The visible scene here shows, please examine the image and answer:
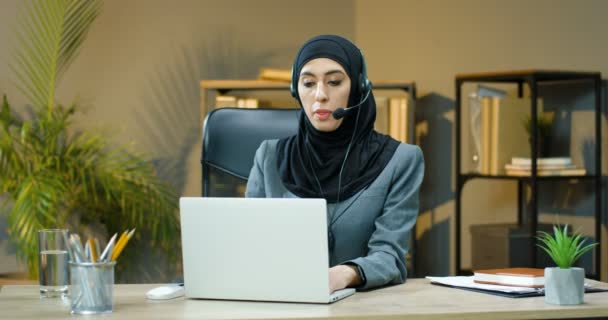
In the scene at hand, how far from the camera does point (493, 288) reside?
1.62 m

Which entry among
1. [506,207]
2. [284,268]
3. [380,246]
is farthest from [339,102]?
[506,207]

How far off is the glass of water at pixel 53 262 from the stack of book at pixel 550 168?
2.10 metres

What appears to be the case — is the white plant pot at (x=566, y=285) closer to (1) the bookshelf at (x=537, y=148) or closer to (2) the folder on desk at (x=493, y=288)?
(2) the folder on desk at (x=493, y=288)

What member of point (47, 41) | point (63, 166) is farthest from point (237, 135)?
point (47, 41)

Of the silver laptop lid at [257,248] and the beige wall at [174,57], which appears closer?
the silver laptop lid at [257,248]

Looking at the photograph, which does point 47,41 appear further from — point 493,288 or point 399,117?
point 493,288

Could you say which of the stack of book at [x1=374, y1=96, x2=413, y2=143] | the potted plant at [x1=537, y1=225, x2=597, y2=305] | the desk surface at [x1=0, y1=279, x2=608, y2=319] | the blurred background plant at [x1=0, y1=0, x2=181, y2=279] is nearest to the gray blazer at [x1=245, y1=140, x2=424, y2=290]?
the desk surface at [x1=0, y1=279, x2=608, y2=319]

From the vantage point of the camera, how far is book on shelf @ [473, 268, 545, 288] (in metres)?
1.62

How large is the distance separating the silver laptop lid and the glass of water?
0.24m

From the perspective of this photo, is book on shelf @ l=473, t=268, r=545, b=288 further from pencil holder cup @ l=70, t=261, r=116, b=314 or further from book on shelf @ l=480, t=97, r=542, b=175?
book on shelf @ l=480, t=97, r=542, b=175

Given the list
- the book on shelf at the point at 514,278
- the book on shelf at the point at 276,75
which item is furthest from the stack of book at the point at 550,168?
the book on shelf at the point at 514,278

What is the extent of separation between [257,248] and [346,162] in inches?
23.4

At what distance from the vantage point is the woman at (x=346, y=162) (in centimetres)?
196

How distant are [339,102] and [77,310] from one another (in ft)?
2.72
